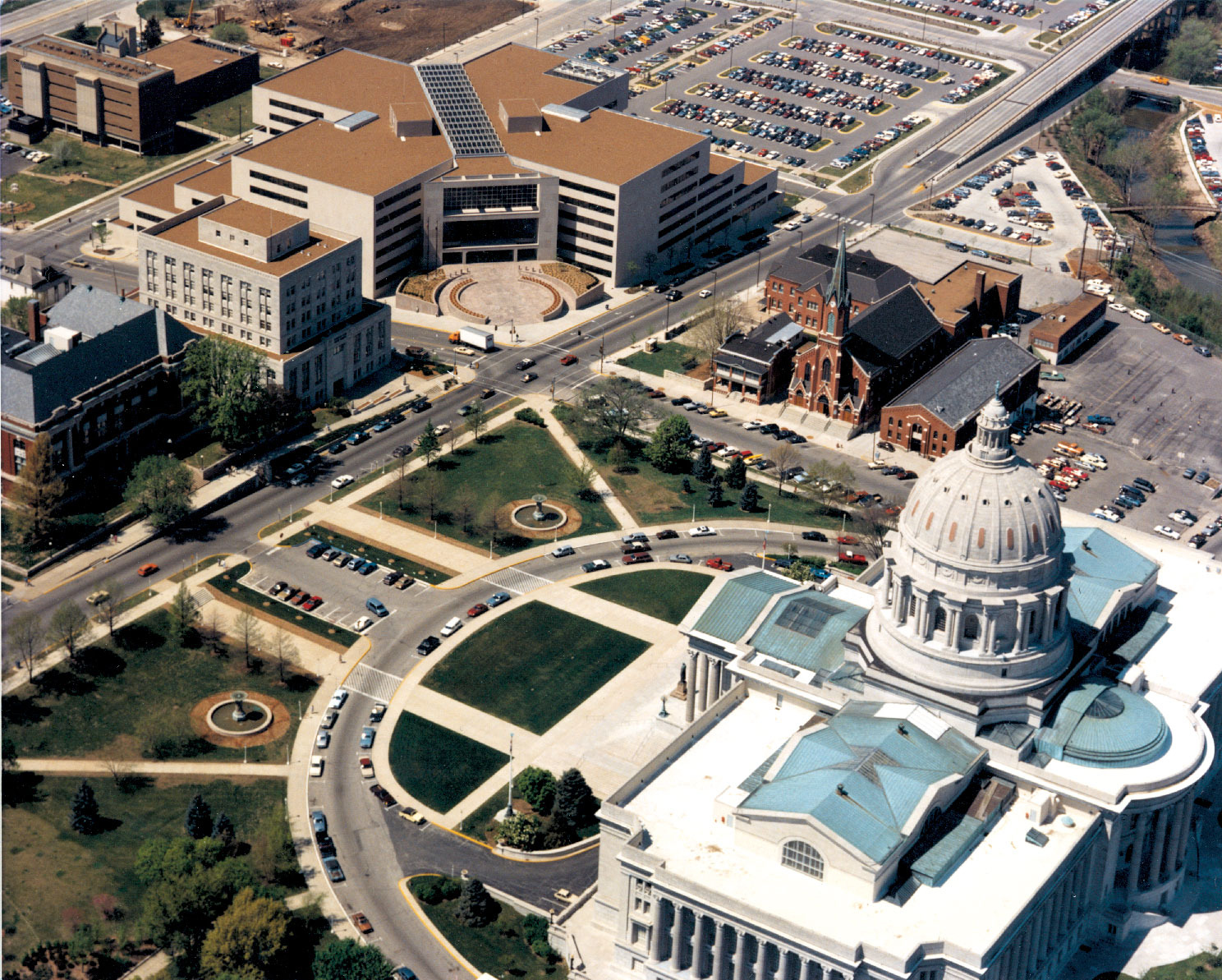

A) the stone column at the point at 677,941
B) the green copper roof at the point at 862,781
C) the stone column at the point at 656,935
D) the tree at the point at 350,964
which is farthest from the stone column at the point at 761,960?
the tree at the point at 350,964

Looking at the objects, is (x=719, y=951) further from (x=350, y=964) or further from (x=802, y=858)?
(x=350, y=964)

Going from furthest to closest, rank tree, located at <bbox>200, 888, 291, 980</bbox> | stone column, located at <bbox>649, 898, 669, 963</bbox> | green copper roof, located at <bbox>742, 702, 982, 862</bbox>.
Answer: stone column, located at <bbox>649, 898, 669, 963</bbox>, tree, located at <bbox>200, 888, 291, 980</bbox>, green copper roof, located at <bbox>742, 702, 982, 862</bbox>


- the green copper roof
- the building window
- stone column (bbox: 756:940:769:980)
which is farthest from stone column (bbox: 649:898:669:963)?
the green copper roof

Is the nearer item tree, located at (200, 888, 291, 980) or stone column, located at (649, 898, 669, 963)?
tree, located at (200, 888, 291, 980)

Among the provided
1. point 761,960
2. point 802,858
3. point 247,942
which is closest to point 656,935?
point 761,960

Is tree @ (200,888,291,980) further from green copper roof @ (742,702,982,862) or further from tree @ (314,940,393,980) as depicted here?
green copper roof @ (742,702,982,862)

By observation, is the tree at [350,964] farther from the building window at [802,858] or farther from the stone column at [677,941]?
the building window at [802,858]

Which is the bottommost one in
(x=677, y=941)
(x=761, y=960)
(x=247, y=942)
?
(x=247, y=942)
